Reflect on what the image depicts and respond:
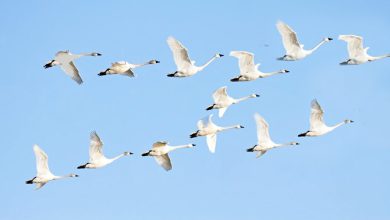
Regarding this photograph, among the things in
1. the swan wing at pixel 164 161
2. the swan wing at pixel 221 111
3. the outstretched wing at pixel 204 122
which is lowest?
the swan wing at pixel 164 161

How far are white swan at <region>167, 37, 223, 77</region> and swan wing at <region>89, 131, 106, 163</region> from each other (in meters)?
4.79

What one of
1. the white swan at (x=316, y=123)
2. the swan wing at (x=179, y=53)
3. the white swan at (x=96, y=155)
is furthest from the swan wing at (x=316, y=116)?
the white swan at (x=96, y=155)

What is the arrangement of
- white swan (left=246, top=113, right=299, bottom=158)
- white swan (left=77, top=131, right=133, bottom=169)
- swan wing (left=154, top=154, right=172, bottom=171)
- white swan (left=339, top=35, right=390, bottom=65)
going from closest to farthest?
1. white swan (left=77, top=131, right=133, bottom=169)
2. white swan (left=246, top=113, right=299, bottom=158)
3. swan wing (left=154, top=154, right=172, bottom=171)
4. white swan (left=339, top=35, right=390, bottom=65)

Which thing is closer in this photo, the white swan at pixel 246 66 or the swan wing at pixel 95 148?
the swan wing at pixel 95 148

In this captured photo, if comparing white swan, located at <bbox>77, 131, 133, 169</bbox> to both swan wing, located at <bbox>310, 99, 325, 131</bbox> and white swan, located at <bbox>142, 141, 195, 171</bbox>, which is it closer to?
white swan, located at <bbox>142, 141, 195, 171</bbox>

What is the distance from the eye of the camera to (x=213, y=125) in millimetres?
74438

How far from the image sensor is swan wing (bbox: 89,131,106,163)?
71.1m

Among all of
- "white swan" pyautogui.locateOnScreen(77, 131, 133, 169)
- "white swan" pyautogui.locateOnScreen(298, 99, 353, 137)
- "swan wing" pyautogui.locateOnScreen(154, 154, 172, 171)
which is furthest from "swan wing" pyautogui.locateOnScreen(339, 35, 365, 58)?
"white swan" pyautogui.locateOnScreen(77, 131, 133, 169)

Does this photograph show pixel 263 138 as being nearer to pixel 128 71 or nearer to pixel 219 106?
pixel 219 106

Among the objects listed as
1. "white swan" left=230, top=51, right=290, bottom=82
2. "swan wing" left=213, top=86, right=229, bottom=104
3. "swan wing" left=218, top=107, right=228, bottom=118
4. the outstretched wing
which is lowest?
the outstretched wing

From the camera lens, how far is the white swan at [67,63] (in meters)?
71.3

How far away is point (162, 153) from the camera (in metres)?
73.4

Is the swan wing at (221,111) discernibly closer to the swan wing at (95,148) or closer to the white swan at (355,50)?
the white swan at (355,50)

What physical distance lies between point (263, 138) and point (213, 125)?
2571 mm
